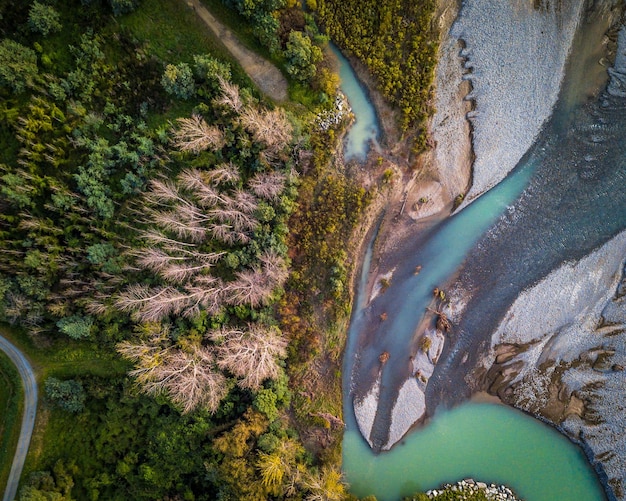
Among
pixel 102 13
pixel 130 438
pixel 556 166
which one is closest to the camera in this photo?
pixel 102 13

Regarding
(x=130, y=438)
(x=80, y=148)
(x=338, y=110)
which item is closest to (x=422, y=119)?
(x=338, y=110)

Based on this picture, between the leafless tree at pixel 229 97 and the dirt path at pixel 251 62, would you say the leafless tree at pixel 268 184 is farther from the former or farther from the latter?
the dirt path at pixel 251 62

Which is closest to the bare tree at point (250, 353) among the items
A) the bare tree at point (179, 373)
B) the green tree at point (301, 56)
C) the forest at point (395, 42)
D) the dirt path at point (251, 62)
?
the bare tree at point (179, 373)

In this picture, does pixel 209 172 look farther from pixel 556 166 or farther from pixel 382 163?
pixel 556 166

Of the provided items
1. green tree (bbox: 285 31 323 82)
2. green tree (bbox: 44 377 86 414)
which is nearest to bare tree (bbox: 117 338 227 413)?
green tree (bbox: 44 377 86 414)

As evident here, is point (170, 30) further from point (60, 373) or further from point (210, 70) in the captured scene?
point (60, 373)

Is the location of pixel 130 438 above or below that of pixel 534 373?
above

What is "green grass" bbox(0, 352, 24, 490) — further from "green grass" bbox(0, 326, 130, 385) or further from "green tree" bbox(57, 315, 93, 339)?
"green tree" bbox(57, 315, 93, 339)
